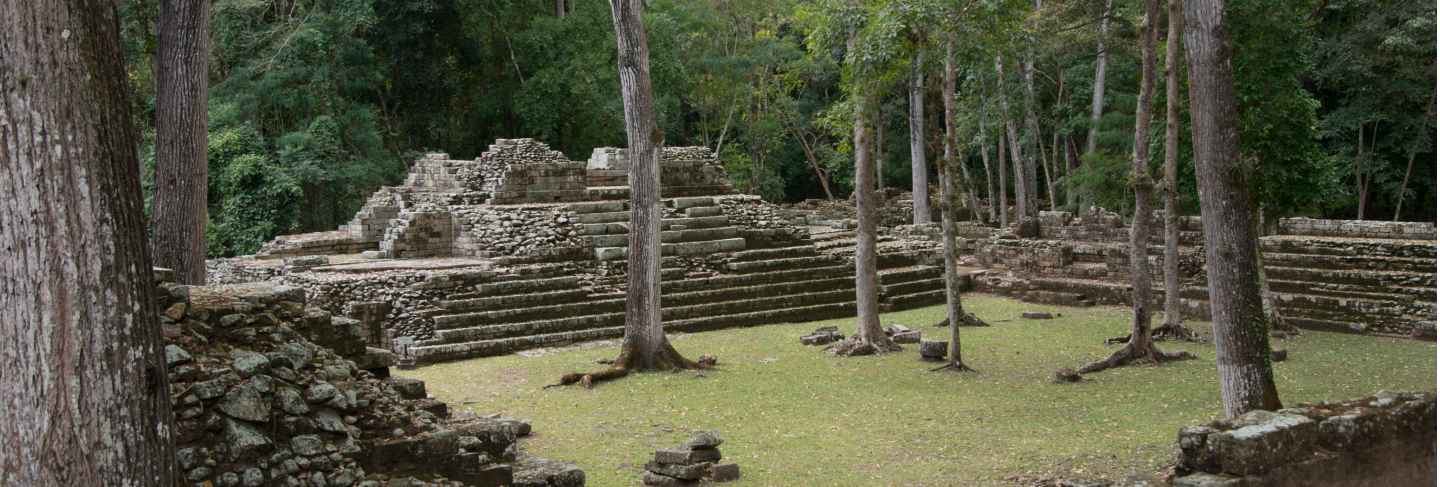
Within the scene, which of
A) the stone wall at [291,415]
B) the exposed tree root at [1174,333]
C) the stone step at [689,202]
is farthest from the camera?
the stone step at [689,202]

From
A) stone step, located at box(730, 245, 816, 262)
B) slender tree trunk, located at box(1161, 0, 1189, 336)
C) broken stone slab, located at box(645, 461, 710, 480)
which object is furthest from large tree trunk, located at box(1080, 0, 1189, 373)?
stone step, located at box(730, 245, 816, 262)

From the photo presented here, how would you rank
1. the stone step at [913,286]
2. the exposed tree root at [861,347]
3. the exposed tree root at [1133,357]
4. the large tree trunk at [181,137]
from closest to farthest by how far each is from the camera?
the large tree trunk at [181,137] → the exposed tree root at [1133,357] → the exposed tree root at [861,347] → the stone step at [913,286]

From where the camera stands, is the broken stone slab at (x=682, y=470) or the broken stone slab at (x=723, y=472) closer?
the broken stone slab at (x=682, y=470)

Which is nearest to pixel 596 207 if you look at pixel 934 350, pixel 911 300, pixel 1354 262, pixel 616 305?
pixel 616 305

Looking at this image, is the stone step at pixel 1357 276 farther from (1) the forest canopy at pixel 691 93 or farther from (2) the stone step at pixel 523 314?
(2) the stone step at pixel 523 314

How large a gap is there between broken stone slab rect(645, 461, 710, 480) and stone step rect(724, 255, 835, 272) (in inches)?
427

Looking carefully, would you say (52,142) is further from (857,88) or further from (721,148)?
(721,148)

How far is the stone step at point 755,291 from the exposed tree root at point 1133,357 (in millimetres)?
6547

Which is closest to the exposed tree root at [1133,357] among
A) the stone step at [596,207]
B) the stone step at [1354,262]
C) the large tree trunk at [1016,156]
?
the stone step at [1354,262]

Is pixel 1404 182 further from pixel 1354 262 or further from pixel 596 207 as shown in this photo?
pixel 596 207

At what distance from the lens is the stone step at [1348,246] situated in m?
16.6

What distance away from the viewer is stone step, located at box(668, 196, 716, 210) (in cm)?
2102

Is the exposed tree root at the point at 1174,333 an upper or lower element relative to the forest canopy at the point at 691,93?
lower

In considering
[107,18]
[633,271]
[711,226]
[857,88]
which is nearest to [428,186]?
[711,226]
